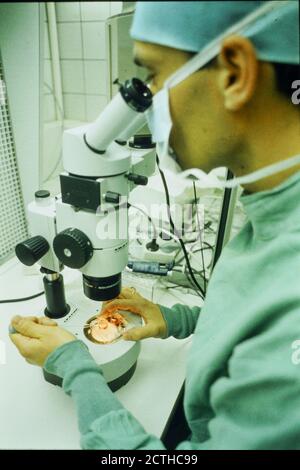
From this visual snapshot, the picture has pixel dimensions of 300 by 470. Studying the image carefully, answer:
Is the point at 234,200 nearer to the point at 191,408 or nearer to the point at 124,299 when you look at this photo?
the point at 124,299

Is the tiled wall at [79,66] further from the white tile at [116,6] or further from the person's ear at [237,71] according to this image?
the person's ear at [237,71]

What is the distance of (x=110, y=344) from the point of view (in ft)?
2.36

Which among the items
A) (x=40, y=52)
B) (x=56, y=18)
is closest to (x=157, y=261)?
(x=40, y=52)

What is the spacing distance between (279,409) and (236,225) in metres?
1.00

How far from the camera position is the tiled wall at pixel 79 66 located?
1.90m

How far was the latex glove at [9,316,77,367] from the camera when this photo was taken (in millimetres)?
654

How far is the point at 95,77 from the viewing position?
201 cm

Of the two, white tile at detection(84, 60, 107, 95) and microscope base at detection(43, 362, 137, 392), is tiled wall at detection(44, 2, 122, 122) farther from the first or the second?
microscope base at detection(43, 362, 137, 392)

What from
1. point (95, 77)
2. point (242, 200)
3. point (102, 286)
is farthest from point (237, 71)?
point (95, 77)

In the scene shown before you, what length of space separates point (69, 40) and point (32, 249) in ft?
6.01

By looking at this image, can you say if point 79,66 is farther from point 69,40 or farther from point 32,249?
point 32,249

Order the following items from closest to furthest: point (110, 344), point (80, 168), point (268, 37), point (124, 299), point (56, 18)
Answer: point (268, 37), point (80, 168), point (110, 344), point (124, 299), point (56, 18)

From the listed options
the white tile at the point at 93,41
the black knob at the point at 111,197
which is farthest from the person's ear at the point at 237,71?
the white tile at the point at 93,41

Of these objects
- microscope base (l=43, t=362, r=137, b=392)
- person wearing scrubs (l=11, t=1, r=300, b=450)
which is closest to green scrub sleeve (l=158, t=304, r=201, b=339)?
microscope base (l=43, t=362, r=137, b=392)
